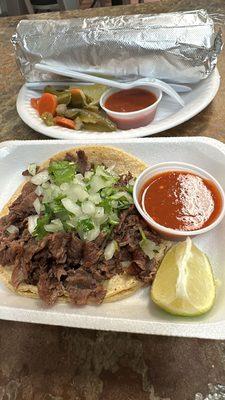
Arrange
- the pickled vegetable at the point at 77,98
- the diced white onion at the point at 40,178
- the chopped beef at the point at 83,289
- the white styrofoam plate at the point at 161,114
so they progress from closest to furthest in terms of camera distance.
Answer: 1. the chopped beef at the point at 83,289
2. the diced white onion at the point at 40,178
3. the white styrofoam plate at the point at 161,114
4. the pickled vegetable at the point at 77,98

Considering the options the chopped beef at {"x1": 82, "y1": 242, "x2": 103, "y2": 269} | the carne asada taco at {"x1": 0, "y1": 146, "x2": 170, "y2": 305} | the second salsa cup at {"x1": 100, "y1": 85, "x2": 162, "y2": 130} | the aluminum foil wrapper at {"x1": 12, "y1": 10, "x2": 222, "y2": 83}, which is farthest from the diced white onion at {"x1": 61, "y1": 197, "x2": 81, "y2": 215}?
the aluminum foil wrapper at {"x1": 12, "y1": 10, "x2": 222, "y2": 83}

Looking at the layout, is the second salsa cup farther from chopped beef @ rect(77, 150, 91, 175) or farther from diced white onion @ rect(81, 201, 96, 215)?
diced white onion @ rect(81, 201, 96, 215)

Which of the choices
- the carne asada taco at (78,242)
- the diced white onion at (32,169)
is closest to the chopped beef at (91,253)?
the carne asada taco at (78,242)

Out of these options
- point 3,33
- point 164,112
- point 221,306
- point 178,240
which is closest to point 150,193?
point 178,240

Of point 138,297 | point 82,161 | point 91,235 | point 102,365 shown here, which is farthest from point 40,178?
point 102,365

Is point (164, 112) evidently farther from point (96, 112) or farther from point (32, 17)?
point (32, 17)

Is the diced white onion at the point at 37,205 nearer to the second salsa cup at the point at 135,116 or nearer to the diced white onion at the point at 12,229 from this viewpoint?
the diced white onion at the point at 12,229

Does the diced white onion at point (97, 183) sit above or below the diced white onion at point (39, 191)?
above

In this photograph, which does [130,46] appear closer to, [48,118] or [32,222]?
[48,118]
